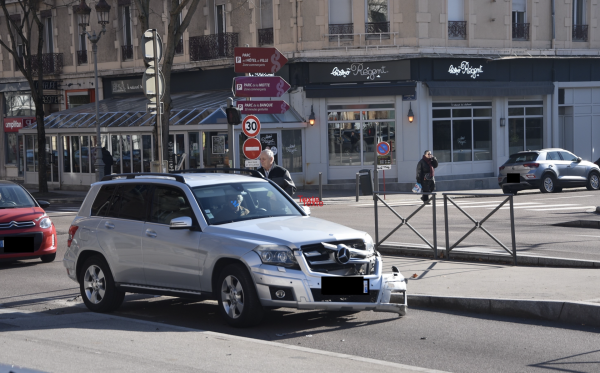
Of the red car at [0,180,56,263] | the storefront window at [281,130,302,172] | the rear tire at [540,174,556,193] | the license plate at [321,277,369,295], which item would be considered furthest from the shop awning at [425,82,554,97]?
the license plate at [321,277,369,295]

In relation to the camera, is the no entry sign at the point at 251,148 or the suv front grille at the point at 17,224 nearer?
the suv front grille at the point at 17,224

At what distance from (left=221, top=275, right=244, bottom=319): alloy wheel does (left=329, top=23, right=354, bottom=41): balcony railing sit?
75.4 ft

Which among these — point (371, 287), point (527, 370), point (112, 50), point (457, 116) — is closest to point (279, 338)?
point (371, 287)

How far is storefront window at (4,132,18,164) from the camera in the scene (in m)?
41.7

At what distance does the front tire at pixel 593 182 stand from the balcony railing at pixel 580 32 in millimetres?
8017

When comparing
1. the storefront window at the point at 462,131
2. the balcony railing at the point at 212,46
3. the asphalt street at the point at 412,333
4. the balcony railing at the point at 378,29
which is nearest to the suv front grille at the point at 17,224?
the asphalt street at the point at 412,333

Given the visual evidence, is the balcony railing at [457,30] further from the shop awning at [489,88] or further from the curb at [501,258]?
the curb at [501,258]

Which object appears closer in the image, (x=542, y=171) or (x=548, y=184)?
(x=542, y=171)

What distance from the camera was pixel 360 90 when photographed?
96.9 ft

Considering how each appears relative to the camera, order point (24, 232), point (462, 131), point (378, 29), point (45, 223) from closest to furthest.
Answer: point (24, 232) → point (45, 223) → point (378, 29) → point (462, 131)

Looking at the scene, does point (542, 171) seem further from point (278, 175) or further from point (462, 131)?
point (278, 175)

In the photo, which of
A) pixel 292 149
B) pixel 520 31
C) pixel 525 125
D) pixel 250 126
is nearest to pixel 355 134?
pixel 292 149

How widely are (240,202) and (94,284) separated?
2152mm

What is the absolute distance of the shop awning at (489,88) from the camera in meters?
29.7
